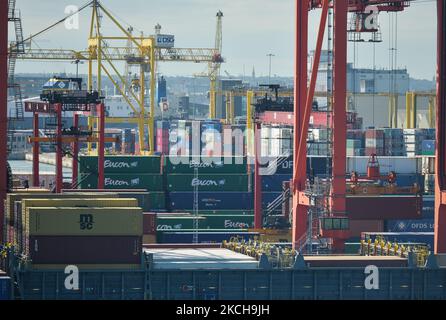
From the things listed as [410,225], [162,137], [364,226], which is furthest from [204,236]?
[162,137]

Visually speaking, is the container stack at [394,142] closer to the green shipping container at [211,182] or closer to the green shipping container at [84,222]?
the green shipping container at [211,182]

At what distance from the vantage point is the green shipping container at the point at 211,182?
6981 cm

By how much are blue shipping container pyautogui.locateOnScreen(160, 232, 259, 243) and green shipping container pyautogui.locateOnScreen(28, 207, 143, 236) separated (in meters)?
14.7

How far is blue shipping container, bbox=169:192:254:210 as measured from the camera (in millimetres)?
68688

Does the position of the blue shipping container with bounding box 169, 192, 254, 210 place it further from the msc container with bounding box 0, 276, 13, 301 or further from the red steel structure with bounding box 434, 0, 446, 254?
the msc container with bounding box 0, 276, 13, 301

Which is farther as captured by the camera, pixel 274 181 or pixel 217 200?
pixel 274 181

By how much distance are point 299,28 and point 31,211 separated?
→ 49.3 ft

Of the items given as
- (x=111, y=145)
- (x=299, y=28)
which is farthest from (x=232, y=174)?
(x=111, y=145)

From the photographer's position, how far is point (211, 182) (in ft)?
229

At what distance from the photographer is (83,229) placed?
4231cm

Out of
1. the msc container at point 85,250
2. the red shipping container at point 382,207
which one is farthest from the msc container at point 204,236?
the msc container at point 85,250

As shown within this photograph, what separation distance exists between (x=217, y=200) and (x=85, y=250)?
26.8m

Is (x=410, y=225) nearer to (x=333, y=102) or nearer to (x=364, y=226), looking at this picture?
(x=364, y=226)
